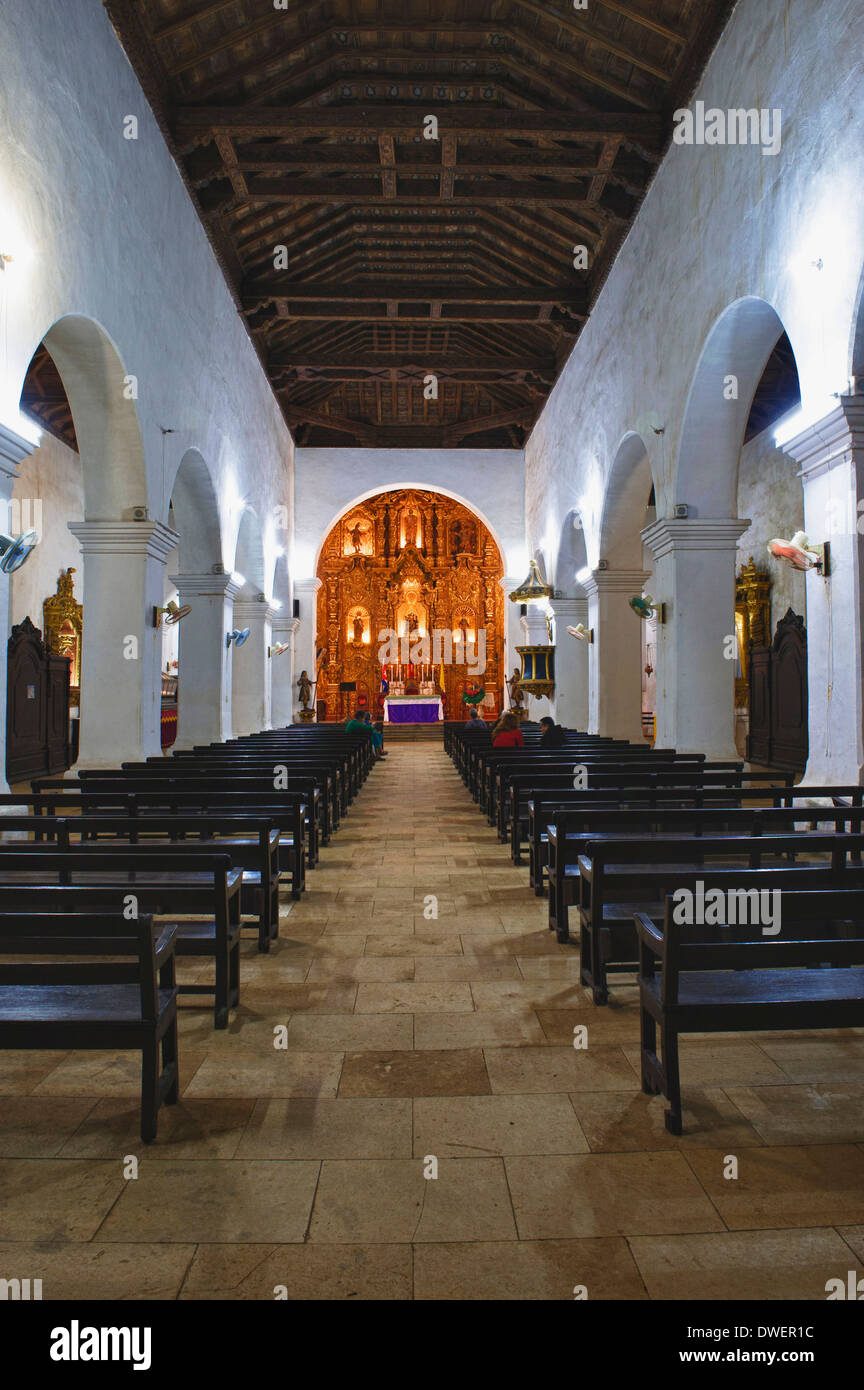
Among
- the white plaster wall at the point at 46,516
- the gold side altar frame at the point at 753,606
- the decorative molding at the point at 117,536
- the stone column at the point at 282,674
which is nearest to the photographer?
the decorative molding at the point at 117,536

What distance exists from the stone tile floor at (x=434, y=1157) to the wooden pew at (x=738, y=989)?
0.25 metres

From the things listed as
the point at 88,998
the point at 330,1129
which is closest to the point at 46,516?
the point at 88,998

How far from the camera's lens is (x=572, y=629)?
49.0 ft

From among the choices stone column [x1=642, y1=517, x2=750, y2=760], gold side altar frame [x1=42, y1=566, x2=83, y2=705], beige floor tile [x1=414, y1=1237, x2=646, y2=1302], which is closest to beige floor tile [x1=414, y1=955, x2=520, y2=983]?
beige floor tile [x1=414, y1=1237, x2=646, y2=1302]

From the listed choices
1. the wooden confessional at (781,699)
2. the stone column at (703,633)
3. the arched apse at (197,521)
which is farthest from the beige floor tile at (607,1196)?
the wooden confessional at (781,699)

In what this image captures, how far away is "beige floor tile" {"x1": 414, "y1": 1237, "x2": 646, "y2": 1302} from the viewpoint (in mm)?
1871

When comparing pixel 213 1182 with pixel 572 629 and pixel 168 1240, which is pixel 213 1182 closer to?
pixel 168 1240

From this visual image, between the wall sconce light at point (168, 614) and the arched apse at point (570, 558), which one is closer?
the wall sconce light at point (168, 614)

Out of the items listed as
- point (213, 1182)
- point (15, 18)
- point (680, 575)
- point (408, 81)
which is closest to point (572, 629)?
point (680, 575)

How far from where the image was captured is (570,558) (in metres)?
16.7

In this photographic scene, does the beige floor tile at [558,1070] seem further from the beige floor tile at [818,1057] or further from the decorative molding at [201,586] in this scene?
the decorative molding at [201,586]

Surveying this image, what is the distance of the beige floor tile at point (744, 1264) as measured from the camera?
1.88m

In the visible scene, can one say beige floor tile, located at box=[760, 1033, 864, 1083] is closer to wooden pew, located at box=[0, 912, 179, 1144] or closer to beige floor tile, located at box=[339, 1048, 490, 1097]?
beige floor tile, located at box=[339, 1048, 490, 1097]
